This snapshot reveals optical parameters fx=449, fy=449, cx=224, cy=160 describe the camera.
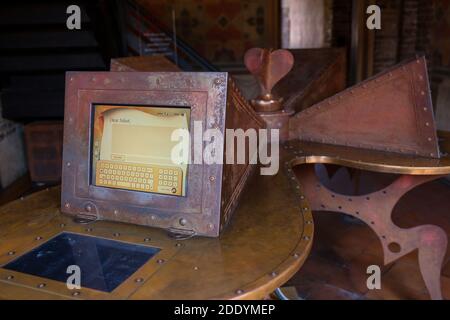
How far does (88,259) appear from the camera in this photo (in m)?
1.10

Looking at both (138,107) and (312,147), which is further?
(312,147)

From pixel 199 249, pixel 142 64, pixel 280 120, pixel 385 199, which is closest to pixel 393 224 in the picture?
pixel 385 199

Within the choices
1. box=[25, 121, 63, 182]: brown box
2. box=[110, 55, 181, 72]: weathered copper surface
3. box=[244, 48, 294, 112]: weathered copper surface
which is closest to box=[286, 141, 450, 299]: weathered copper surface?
box=[244, 48, 294, 112]: weathered copper surface

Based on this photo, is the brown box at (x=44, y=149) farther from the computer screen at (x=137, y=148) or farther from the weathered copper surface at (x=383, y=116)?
the computer screen at (x=137, y=148)

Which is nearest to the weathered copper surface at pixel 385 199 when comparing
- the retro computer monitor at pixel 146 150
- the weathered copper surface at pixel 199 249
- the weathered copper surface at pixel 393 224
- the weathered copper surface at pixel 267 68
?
the weathered copper surface at pixel 393 224

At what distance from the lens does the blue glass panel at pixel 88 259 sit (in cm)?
101

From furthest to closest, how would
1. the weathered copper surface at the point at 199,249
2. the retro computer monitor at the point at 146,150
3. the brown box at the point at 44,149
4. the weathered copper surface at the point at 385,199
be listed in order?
the brown box at the point at 44,149 < the weathered copper surface at the point at 385,199 < the retro computer monitor at the point at 146,150 < the weathered copper surface at the point at 199,249

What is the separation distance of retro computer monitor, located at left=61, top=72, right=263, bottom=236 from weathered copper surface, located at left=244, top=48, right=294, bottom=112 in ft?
2.55

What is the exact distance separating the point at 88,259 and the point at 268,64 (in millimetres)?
1345

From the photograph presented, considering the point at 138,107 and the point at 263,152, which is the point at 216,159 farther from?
the point at 263,152

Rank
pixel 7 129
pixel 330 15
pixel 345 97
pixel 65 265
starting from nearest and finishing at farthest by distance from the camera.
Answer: pixel 65 265 → pixel 345 97 → pixel 7 129 → pixel 330 15

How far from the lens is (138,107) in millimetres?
1267

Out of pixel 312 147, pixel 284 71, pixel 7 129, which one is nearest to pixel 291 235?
pixel 312 147
